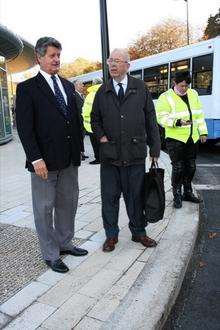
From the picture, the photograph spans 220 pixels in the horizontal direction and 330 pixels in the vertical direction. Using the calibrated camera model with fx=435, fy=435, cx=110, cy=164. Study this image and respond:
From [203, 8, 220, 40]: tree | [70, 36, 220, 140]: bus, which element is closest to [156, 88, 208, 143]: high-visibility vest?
[70, 36, 220, 140]: bus

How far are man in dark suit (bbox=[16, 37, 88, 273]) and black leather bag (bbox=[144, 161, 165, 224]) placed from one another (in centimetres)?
75

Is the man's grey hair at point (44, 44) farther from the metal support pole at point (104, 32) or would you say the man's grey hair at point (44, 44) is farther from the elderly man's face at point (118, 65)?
the metal support pole at point (104, 32)

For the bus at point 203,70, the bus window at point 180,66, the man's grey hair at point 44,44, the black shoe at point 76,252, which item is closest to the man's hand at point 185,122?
the black shoe at point 76,252

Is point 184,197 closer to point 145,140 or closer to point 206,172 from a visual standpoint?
point 145,140

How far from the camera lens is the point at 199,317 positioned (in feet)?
11.2

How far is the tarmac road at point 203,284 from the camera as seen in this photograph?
3.35 meters

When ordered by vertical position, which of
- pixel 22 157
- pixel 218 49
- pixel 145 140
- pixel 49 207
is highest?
pixel 218 49

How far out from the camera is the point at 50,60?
3.84 m

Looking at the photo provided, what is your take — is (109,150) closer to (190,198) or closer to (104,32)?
(190,198)

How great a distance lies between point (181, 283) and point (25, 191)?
4149 mm

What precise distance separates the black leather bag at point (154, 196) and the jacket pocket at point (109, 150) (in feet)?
1.35

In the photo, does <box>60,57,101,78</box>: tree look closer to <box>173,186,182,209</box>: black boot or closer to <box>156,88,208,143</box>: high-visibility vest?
<box>156,88,208,143</box>: high-visibility vest

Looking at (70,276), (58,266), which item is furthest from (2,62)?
(70,276)

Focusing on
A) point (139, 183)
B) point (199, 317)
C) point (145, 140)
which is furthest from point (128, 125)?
point (199, 317)
